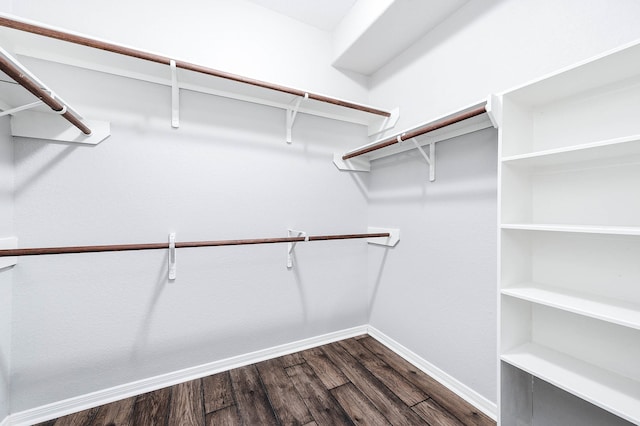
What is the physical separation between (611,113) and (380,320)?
176 cm

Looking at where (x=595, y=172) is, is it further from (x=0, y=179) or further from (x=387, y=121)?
(x=0, y=179)

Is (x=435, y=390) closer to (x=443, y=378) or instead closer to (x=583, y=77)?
(x=443, y=378)

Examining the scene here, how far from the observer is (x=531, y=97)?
1075 millimetres

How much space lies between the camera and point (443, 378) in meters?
1.55

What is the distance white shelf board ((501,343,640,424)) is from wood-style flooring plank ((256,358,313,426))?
3.24 feet

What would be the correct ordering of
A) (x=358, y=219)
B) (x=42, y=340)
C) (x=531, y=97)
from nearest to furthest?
(x=531, y=97)
(x=42, y=340)
(x=358, y=219)

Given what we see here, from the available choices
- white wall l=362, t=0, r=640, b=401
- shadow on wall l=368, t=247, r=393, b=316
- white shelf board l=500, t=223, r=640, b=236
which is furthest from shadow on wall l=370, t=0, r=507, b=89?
shadow on wall l=368, t=247, r=393, b=316

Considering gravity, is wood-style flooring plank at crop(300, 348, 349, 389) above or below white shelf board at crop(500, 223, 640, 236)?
below

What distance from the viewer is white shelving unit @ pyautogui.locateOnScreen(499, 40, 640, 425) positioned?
873mm

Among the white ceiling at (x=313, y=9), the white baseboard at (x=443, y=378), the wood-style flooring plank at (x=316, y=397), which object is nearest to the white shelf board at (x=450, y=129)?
→ the white ceiling at (x=313, y=9)

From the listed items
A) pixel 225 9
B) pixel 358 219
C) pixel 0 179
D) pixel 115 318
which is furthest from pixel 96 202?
pixel 358 219

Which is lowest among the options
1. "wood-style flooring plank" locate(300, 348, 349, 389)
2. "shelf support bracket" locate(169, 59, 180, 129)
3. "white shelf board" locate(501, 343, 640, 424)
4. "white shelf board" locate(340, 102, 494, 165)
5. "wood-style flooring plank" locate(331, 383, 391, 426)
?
"wood-style flooring plank" locate(331, 383, 391, 426)

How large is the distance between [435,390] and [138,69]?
2.42 meters

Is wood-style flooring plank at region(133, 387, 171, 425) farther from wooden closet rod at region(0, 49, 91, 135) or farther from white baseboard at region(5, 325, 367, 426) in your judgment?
wooden closet rod at region(0, 49, 91, 135)
